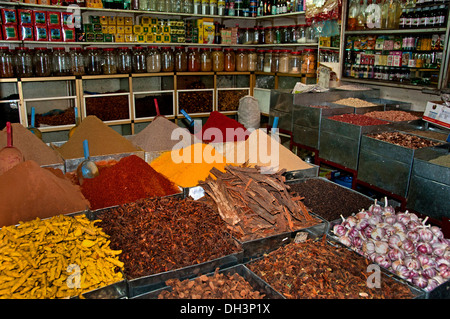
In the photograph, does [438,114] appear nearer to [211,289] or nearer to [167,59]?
[211,289]

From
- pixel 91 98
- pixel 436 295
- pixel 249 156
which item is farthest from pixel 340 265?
pixel 91 98

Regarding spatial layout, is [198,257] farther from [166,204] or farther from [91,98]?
[91,98]

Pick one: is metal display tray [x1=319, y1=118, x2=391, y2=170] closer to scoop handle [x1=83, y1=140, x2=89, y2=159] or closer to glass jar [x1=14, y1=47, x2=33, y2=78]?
scoop handle [x1=83, y1=140, x2=89, y2=159]

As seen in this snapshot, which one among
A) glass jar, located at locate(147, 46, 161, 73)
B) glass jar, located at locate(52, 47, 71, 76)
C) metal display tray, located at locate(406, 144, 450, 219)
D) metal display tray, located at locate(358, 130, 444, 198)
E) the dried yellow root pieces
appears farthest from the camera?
glass jar, located at locate(147, 46, 161, 73)

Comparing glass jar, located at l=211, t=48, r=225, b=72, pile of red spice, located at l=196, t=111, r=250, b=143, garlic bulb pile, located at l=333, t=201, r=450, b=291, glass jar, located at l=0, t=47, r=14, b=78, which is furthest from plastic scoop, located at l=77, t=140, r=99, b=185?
glass jar, located at l=211, t=48, r=225, b=72

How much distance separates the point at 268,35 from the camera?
13.7ft

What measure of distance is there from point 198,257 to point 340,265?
538 millimetres

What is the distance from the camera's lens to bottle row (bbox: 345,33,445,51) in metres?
2.69

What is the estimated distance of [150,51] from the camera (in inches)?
144

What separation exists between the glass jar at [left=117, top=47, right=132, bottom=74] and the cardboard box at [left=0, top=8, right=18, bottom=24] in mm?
910

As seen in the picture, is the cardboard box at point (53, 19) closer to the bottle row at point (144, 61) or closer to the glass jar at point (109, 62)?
the bottle row at point (144, 61)

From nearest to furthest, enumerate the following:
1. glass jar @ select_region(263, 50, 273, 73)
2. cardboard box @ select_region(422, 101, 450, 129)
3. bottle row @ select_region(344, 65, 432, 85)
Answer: cardboard box @ select_region(422, 101, 450, 129)
bottle row @ select_region(344, 65, 432, 85)
glass jar @ select_region(263, 50, 273, 73)
